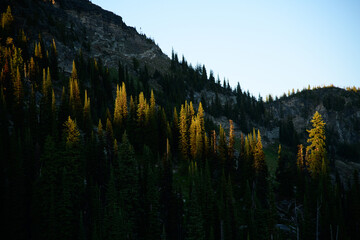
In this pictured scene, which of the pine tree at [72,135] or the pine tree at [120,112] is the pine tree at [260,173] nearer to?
the pine tree at [120,112]

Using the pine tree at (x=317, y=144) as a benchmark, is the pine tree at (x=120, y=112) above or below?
above

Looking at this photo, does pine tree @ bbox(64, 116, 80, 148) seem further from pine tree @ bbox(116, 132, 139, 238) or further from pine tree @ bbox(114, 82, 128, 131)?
pine tree @ bbox(114, 82, 128, 131)

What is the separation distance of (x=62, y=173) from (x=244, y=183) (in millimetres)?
43707

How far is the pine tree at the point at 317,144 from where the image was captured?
54.6m

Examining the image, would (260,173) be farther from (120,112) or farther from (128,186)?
(120,112)

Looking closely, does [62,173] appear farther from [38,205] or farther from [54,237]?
[54,237]

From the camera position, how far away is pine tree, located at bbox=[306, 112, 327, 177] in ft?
179

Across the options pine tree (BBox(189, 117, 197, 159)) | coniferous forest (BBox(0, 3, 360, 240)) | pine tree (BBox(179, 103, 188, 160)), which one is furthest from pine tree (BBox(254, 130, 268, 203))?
pine tree (BBox(179, 103, 188, 160))

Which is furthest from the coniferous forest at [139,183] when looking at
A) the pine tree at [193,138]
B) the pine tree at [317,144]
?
the pine tree at [193,138]

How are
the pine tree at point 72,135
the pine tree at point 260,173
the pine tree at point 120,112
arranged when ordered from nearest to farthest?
the pine tree at point 72,135 < the pine tree at point 260,173 < the pine tree at point 120,112

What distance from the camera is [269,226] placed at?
5716 cm

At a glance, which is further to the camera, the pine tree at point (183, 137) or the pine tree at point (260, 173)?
the pine tree at point (183, 137)

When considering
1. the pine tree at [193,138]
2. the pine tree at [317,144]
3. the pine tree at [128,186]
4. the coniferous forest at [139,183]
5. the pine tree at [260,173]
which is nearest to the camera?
the coniferous forest at [139,183]

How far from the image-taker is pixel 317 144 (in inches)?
2224
